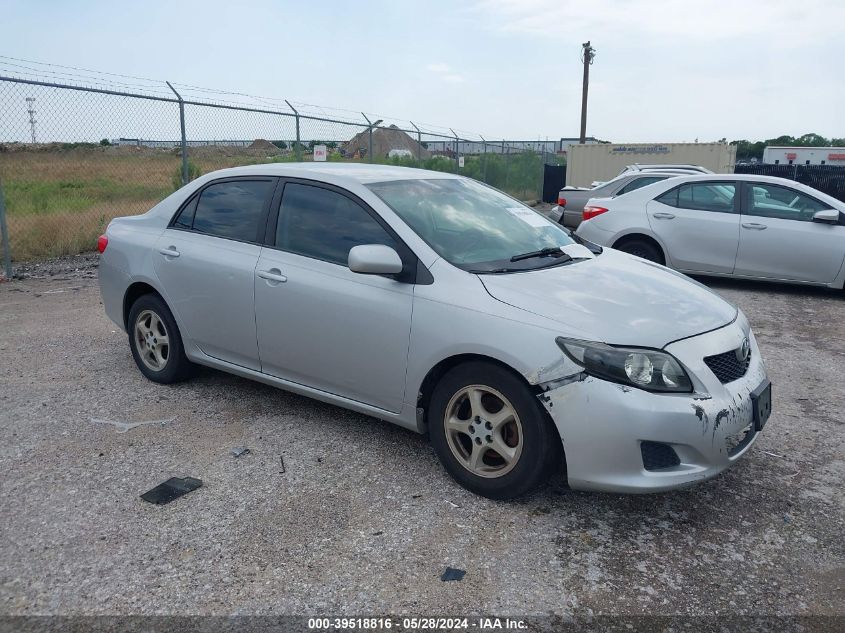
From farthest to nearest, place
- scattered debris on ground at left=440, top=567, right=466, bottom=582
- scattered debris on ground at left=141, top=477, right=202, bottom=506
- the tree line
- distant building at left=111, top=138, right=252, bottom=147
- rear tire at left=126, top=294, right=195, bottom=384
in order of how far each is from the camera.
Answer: the tree line < distant building at left=111, top=138, right=252, bottom=147 < rear tire at left=126, top=294, right=195, bottom=384 < scattered debris on ground at left=141, top=477, right=202, bottom=506 < scattered debris on ground at left=440, top=567, right=466, bottom=582

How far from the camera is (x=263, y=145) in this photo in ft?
40.8

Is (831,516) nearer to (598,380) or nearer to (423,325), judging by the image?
(598,380)

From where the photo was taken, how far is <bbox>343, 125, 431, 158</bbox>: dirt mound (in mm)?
15320

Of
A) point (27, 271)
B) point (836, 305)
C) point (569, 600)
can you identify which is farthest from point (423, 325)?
point (27, 271)

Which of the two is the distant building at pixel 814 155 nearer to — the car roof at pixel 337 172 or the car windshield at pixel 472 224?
the car windshield at pixel 472 224

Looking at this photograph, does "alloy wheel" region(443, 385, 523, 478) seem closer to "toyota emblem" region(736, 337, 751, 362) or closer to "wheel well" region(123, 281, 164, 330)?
"toyota emblem" region(736, 337, 751, 362)

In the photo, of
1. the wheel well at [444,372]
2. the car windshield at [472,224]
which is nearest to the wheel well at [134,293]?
the car windshield at [472,224]

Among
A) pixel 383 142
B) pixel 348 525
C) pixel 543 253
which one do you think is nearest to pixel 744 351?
pixel 543 253

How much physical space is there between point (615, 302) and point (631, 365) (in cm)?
44

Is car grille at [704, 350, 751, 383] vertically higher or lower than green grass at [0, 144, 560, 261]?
lower

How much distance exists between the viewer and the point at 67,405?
476cm

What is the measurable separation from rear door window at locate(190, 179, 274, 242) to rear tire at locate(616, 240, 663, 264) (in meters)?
6.04

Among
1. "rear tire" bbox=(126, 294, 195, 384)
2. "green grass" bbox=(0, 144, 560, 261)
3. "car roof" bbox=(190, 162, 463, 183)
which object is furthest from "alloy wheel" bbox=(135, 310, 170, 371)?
"green grass" bbox=(0, 144, 560, 261)

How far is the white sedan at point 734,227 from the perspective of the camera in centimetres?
844
